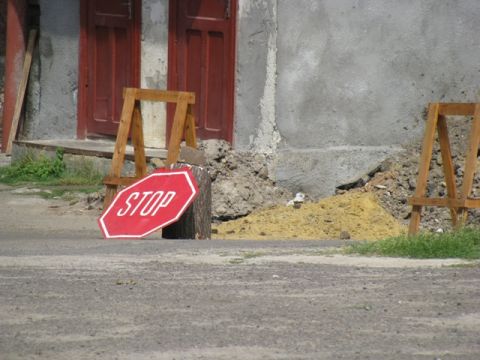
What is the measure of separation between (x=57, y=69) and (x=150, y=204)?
5519 mm

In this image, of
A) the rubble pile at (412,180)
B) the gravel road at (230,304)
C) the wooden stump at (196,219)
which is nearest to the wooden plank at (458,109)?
the gravel road at (230,304)

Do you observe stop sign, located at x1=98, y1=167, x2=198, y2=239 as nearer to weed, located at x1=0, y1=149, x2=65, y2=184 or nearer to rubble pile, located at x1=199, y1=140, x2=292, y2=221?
rubble pile, located at x1=199, y1=140, x2=292, y2=221

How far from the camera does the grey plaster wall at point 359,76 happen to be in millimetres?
13703

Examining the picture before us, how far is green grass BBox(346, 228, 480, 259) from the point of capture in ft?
30.2

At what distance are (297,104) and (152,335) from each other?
737 cm

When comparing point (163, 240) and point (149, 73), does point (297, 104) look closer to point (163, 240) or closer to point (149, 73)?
point (149, 73)

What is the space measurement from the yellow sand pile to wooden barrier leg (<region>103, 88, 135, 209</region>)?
104 centimetres

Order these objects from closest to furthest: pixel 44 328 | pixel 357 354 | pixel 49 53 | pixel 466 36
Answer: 1. pixel 357 354
2. pixel 44 328
3. pixel 466 36
4. pixel 49 53

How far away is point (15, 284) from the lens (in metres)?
8.27

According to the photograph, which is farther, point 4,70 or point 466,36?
point 4,70

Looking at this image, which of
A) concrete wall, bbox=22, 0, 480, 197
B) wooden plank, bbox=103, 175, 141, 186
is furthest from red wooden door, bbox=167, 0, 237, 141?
wooden plank, bbox=103, 175, 141, 186

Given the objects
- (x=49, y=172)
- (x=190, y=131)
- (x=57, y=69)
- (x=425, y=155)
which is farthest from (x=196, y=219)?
(x=57, y=69)

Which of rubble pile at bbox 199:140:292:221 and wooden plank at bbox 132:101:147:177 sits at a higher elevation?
wooden plank at bbox 132:101:147:177

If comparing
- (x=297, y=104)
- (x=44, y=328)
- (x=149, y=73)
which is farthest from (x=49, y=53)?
(x=44, y=328)
